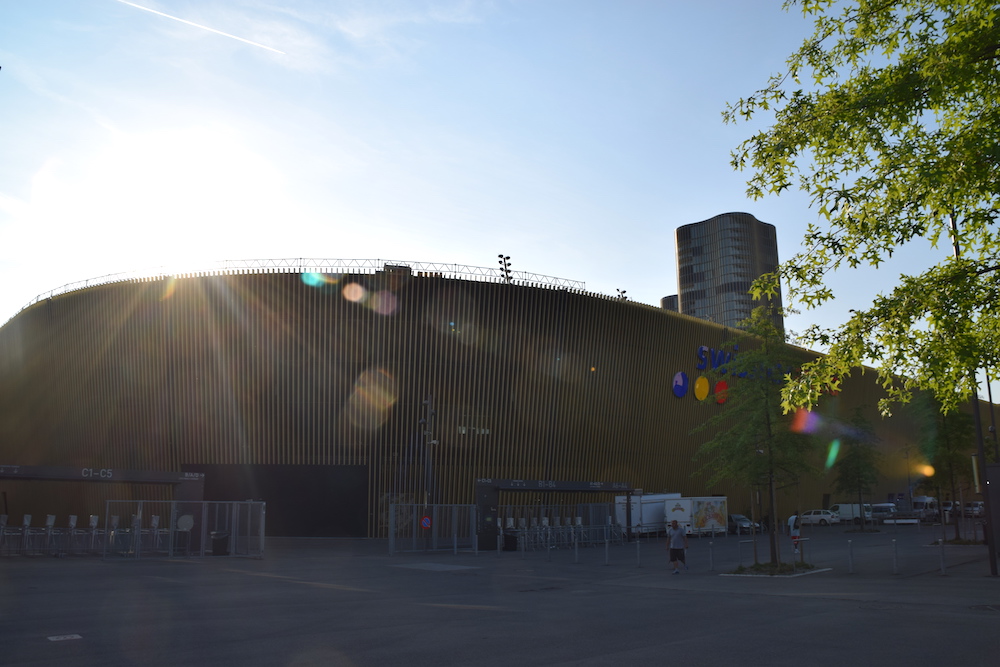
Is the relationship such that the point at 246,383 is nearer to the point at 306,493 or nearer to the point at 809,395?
the point at 306,493

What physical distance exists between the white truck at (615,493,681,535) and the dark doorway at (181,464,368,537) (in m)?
15.4

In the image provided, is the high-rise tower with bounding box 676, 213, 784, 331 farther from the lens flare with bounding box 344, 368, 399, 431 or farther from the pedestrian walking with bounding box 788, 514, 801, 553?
the pedestrian walking with bounding box 788, 514, 801, 553

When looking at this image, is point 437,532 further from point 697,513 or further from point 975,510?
point 975,510

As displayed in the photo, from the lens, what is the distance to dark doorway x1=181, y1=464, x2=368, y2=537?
47312 mm

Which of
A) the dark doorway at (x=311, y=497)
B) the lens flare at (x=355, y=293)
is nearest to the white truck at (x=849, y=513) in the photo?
the dark doorway at (x=311, y=497)

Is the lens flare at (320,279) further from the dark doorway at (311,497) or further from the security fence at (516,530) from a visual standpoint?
the security fence at (516,530)

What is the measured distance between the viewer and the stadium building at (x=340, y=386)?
157 feet

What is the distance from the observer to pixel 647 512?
47000 millimetres

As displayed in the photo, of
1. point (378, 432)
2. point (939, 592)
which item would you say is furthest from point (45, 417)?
point (939, 592)

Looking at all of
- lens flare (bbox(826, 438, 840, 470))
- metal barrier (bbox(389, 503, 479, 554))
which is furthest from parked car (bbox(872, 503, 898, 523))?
metal barrier (bbox(389, 503, 479, 554))

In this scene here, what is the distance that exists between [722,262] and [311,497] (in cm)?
12540

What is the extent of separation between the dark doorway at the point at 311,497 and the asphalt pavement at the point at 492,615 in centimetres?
2189

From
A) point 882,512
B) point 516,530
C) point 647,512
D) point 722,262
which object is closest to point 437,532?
point 516,530

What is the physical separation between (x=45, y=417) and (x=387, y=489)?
29.9m
